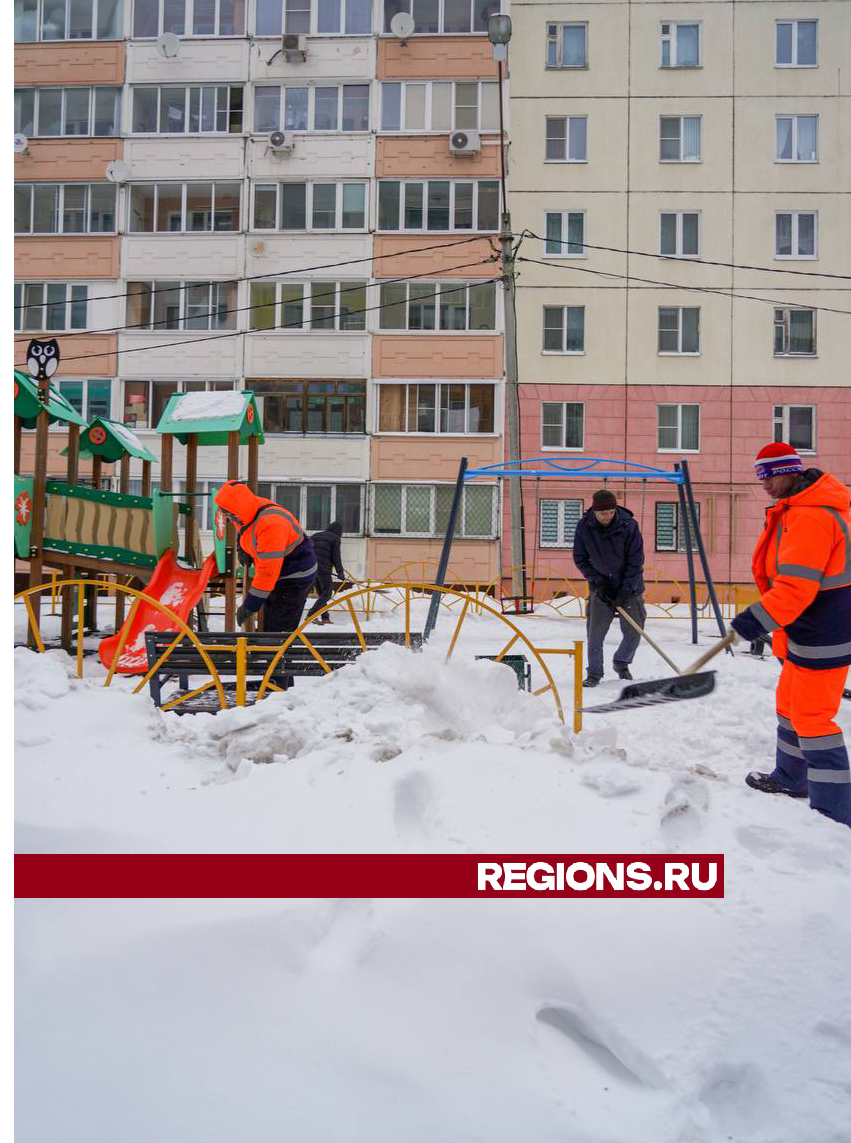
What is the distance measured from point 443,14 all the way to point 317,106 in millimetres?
3775

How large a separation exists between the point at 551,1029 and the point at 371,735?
1965mm

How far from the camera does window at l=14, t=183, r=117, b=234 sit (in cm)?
2266

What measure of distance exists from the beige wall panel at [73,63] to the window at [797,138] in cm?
1616

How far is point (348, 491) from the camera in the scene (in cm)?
2198

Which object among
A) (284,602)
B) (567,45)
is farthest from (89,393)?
(284,602)

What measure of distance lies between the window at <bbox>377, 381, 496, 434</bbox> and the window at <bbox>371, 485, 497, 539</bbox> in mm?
1439

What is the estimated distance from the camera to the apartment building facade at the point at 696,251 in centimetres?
2209

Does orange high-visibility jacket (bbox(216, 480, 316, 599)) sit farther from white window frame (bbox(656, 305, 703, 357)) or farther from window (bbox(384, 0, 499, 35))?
window (bbox(384, 0, 499, 35))

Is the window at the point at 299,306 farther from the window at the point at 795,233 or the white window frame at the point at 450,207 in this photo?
the window at the point at 795,233

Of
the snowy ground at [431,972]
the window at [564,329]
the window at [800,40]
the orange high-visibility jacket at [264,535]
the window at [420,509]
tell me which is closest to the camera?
the snowy ground at [431,972]

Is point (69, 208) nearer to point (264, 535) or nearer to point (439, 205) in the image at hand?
point (439, 205)

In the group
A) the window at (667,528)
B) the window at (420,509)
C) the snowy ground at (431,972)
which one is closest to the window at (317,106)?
the window at (420,509)

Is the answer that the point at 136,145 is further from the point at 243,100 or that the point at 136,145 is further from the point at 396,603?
the point at 396,603

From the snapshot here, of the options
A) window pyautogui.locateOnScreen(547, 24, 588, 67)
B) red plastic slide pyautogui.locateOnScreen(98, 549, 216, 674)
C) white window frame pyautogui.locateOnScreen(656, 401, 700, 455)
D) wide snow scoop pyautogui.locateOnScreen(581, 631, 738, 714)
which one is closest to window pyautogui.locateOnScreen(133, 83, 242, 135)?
window pyautogui.locateOnScreen(547, 24, 588, 67)
